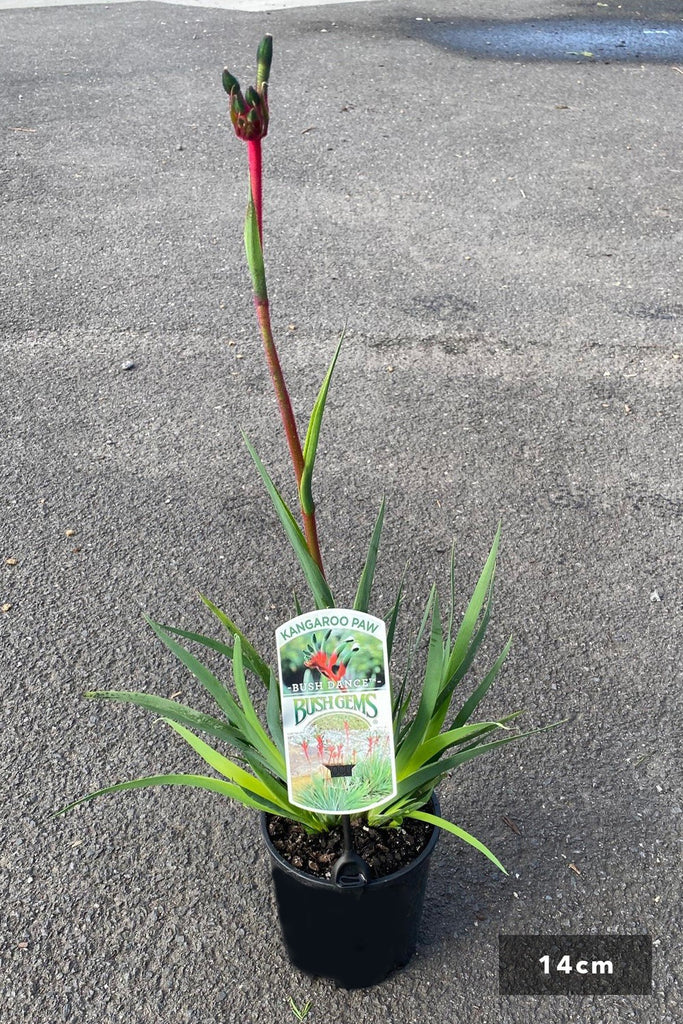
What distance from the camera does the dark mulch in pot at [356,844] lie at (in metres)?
1.87

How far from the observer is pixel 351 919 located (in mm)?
1833

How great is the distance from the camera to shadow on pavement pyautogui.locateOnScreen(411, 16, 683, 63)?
25.4 feet

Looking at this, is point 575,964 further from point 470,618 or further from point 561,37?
point 561,37

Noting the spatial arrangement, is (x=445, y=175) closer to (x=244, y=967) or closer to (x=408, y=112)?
(x=408, y=112)

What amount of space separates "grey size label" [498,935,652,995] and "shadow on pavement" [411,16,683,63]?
7.03 m

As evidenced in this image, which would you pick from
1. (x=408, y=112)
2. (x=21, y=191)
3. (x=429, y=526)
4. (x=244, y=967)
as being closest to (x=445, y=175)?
(x=408, y=112)

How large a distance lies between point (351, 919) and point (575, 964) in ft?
1.75

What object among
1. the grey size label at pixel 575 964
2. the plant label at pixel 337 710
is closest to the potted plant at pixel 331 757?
the plant label at pixel 337 710

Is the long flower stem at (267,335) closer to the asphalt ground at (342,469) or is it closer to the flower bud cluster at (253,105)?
the flower bud cluster at (253,105)

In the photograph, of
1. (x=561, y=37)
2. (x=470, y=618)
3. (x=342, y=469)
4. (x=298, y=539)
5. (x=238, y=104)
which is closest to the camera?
(x=238, y=104)

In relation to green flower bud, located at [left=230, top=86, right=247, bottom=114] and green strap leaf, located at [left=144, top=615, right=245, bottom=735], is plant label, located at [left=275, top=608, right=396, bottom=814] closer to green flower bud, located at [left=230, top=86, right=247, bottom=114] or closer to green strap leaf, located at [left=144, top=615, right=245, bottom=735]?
green strap leaf, located at [left=144, top=615, right=245, bottom=735]

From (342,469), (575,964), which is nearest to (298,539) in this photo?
(575,964)

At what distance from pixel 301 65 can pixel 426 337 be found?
13.2 ft

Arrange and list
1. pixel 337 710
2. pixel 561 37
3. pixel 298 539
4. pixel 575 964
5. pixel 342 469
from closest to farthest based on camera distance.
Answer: pixel 337 710 < pixel 298 539 < pixel 575 964 < pixel 342 469 < pixel 561 37
